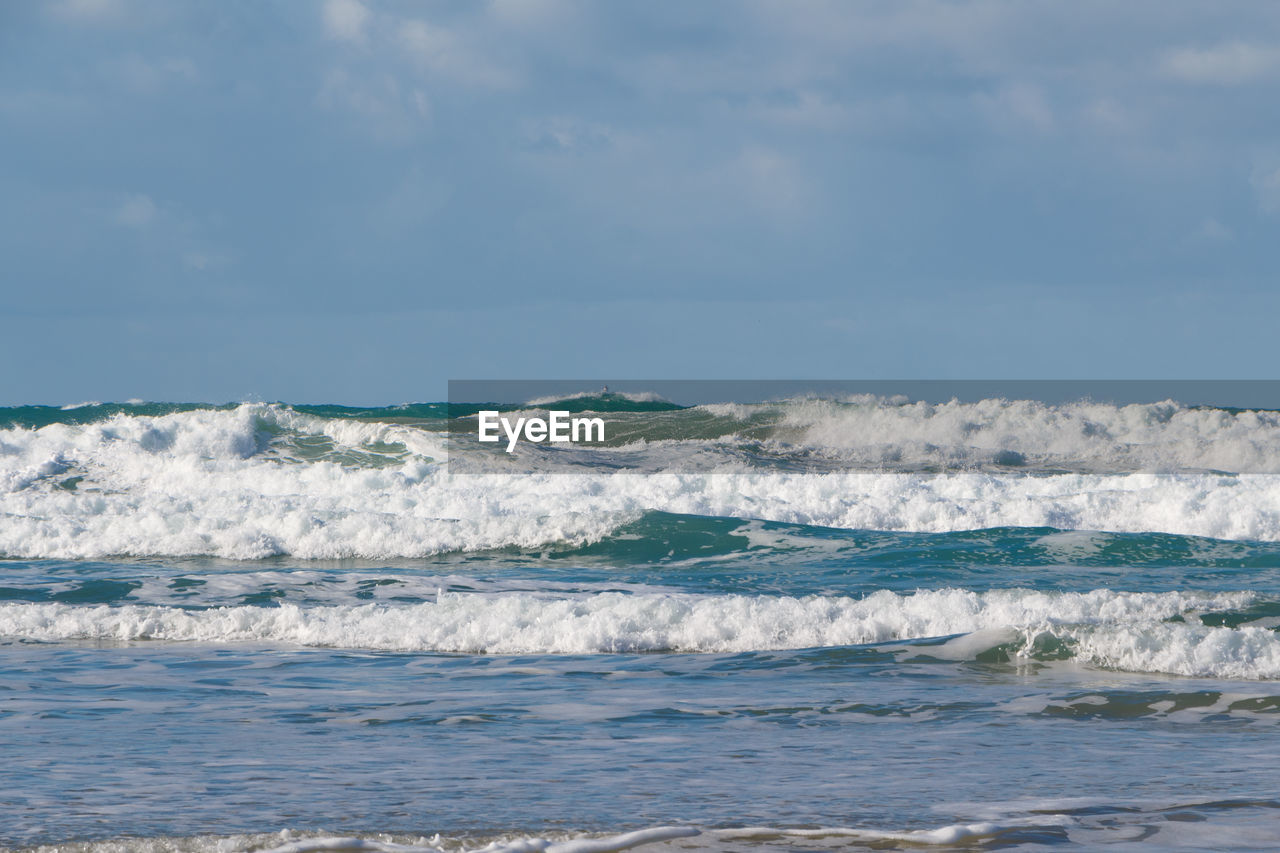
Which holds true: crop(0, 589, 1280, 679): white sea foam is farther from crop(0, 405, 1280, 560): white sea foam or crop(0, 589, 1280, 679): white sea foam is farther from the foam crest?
crop(0, 405, 1280, 560): white sea foam

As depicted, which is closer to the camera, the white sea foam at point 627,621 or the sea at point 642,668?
the sea at point 642,668

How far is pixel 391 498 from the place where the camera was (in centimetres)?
2156

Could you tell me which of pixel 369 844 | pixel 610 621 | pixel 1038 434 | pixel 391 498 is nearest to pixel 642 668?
pixel 610 621

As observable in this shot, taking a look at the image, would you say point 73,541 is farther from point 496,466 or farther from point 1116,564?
point 1116,564

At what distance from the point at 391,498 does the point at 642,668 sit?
13404 mm

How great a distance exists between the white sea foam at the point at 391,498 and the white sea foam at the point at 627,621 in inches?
234

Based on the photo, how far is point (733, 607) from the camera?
34.1 feet

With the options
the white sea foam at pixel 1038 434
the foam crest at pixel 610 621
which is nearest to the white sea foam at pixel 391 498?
the white sea foam at pixel 1038 434

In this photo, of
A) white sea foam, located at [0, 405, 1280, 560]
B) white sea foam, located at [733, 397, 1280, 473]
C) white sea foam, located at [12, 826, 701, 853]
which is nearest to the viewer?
white sea foam, located at [12, 826, 701, 853]

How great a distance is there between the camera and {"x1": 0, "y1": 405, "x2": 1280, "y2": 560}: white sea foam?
1717 cm

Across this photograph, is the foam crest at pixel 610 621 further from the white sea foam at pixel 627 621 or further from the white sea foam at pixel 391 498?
the white sea foam at pixel 391 498

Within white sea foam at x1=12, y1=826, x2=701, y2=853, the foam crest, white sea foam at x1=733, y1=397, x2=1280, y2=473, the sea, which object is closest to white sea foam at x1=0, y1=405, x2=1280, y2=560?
the sea

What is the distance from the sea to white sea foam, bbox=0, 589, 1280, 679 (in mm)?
35

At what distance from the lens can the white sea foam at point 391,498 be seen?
56.3 ft
